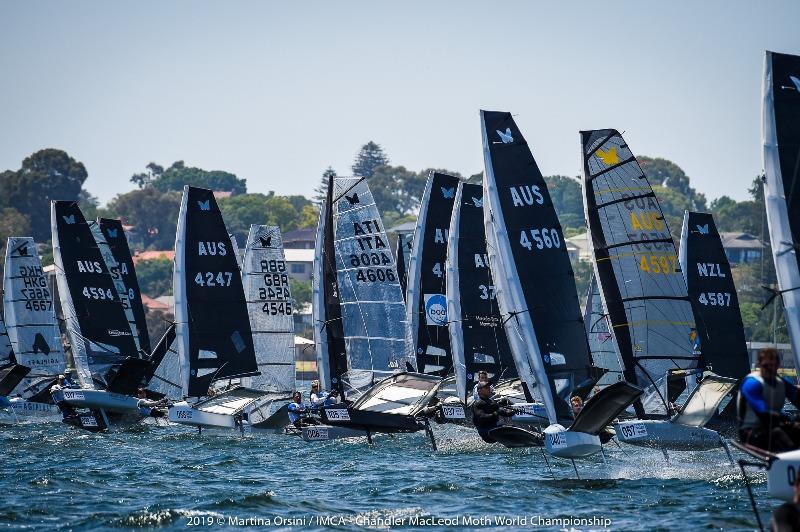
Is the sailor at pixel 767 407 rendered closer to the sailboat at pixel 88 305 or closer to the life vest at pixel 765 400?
the life vest at pixel 765 400

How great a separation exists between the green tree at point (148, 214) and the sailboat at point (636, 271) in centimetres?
16322

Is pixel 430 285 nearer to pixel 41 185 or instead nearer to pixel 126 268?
pixel 126 268

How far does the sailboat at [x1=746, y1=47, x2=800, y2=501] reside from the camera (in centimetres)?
2064

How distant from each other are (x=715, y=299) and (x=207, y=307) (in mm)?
14527

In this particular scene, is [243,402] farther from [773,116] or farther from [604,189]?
[773,116]

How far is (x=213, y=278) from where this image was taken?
1553 inches

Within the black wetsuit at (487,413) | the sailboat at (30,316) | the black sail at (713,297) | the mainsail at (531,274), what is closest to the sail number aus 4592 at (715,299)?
the black sail at (713,297)

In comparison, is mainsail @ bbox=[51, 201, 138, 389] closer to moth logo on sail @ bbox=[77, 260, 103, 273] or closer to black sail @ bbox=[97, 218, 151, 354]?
moth logo on sail @ bbox=[77, 260, 103, 273]

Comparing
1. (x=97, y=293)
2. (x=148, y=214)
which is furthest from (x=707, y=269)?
(x=148, y=214)

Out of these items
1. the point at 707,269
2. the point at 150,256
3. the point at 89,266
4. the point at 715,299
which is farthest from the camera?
the point at 150,256

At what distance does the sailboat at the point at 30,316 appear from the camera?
4912cm

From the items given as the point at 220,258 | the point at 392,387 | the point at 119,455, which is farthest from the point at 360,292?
the point at 119,455

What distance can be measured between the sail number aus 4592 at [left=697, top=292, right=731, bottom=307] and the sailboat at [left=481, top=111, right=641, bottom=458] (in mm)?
9387

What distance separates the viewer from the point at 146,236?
196 meters
